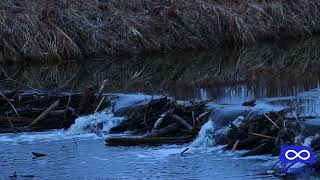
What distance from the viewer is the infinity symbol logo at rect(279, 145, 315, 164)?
762cm

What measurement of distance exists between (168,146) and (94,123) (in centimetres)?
180

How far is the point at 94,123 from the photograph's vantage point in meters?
10.6

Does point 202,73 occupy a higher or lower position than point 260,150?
higher

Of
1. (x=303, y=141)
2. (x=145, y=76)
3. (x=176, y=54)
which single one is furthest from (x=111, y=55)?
(x=303, y=141)

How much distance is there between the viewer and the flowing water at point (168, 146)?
8102 millimetres

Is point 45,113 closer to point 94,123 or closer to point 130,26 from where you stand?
point 94,123

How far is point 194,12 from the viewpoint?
69.6 ft

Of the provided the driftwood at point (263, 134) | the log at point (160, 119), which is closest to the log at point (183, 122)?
the log at point (160, 119)

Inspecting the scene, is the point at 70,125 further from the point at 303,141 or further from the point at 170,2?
the point at 170,2

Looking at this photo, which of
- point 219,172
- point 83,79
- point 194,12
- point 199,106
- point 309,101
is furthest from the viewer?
point 194,12

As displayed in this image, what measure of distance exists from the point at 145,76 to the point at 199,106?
20.2 feet

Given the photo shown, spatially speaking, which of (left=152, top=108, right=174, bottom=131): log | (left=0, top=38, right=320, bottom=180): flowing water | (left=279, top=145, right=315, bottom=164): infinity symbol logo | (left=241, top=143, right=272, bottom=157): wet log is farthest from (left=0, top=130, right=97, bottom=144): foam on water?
(left=279, top=145, right=315, bottom=164): infinity symbol logo

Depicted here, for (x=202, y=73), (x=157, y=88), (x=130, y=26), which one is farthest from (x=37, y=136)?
(x=130, y=26)

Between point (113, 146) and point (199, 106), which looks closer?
point (113, 146)
